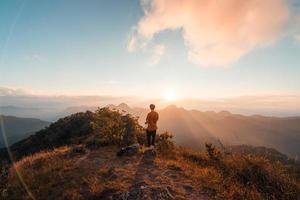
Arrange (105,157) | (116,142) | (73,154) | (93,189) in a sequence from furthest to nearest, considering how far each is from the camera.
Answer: (116,142) < (73,154) < (105,157) < (93,189)

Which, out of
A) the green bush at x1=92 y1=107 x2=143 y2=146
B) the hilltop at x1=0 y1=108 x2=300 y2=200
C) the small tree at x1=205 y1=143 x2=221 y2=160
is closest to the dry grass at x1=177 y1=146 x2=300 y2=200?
the hilltop at x1=0 y1=108 x2=300 y2=200

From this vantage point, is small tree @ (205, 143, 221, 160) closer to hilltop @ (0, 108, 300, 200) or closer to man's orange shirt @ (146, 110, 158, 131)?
hilltop @ (0, 108, 300, 200)

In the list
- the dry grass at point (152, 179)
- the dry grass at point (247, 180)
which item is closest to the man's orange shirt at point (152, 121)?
the dry grass at point (152, 179)

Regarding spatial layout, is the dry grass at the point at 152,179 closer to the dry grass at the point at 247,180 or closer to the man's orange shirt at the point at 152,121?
the dry grass at the point at 247,180

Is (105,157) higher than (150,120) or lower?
→ lower

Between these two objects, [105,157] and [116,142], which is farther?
[116,142]

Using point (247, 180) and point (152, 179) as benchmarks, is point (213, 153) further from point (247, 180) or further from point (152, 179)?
point (152, 179)

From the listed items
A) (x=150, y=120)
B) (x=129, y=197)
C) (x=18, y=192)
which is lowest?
(x=18, y=192)

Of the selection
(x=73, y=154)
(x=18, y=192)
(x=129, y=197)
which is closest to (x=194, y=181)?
(x=129, y=197)

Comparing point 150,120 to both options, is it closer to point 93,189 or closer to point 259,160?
point 259,160

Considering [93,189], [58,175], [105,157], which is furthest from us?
[105,157]

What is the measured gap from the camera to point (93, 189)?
1026 centimetres

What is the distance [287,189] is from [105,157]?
9.61 meters

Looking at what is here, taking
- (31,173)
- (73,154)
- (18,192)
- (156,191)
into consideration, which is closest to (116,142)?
(73,154)
